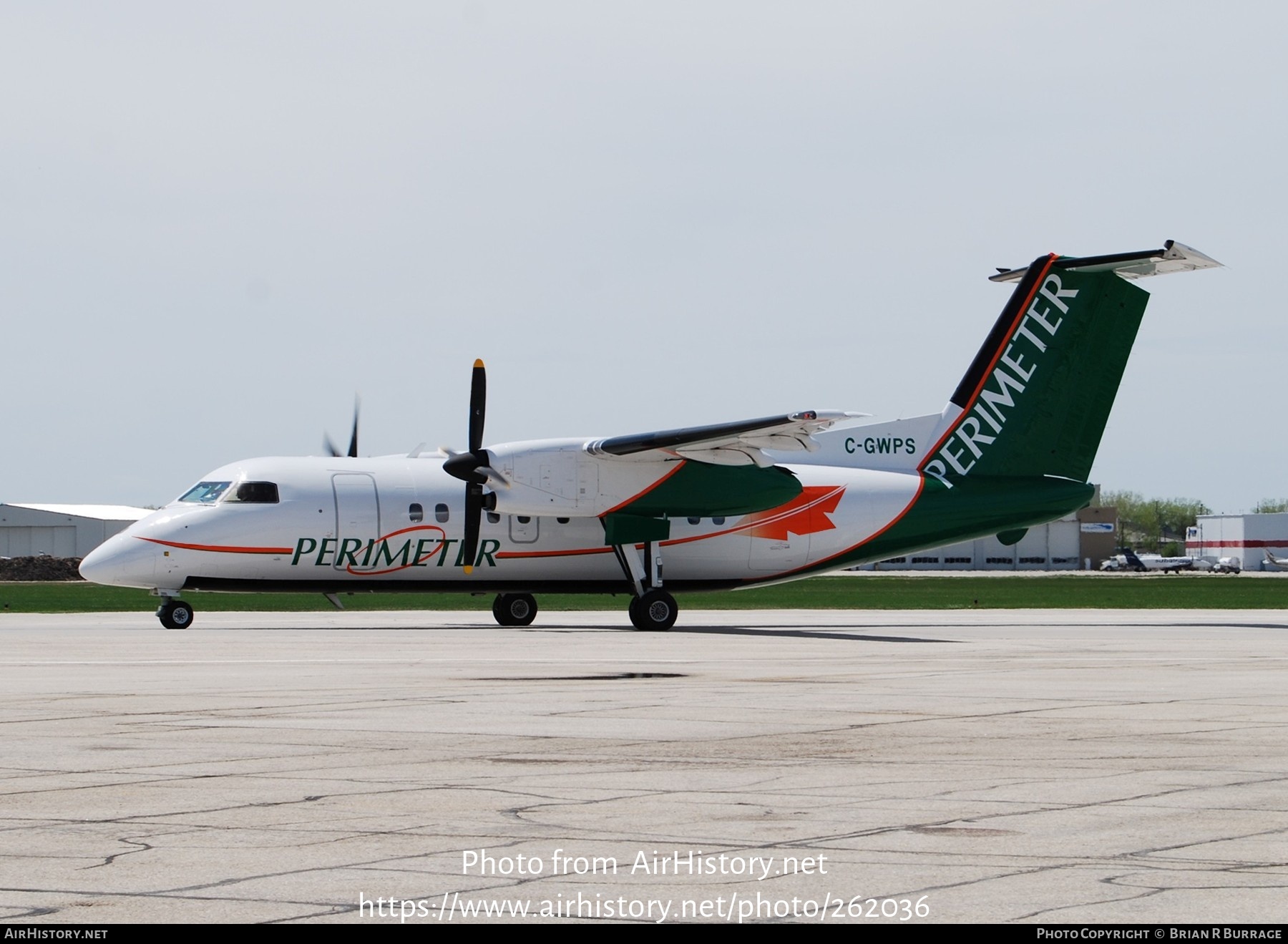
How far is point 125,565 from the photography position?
29.6m

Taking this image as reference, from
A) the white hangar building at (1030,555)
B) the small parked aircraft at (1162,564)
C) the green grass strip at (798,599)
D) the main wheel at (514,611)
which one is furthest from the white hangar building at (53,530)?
the main wheel at (514,611)

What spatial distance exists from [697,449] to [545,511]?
3365 mm

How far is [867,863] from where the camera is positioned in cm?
710

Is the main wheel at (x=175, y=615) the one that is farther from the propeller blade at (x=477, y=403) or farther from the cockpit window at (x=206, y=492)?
the propeller blade at (x=477, y=403)

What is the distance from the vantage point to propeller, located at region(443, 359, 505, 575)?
3078 cm

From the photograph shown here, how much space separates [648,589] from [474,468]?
4.56 meters

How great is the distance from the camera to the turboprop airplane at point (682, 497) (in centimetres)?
3022

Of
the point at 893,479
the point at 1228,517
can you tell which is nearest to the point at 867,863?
the point at 893,479

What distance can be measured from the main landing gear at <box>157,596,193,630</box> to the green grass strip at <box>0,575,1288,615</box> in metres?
11.9

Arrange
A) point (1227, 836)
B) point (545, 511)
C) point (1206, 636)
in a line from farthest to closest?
point (545, 511) < point (1206, 636) < point (1227, 836)

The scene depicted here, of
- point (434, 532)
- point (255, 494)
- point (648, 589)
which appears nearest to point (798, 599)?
point (648, 589)

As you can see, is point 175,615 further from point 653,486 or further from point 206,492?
point 653,486

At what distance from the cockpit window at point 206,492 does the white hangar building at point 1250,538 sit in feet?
428

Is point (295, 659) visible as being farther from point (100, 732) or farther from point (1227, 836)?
point (1227, 836)
